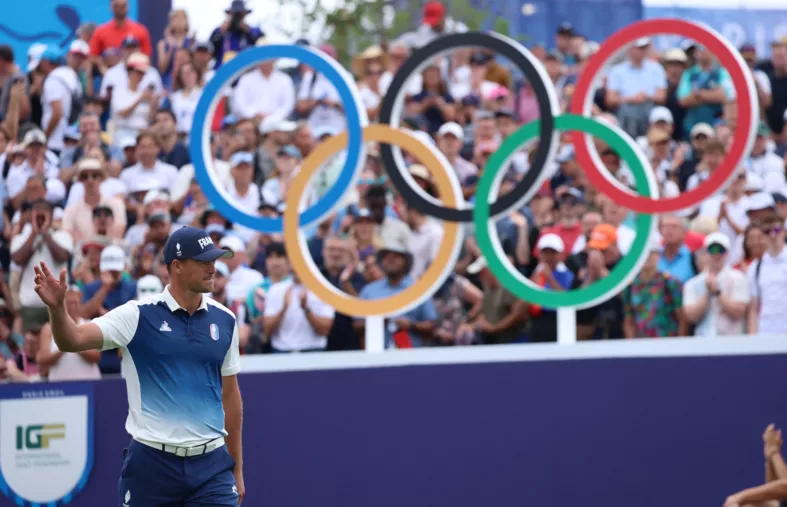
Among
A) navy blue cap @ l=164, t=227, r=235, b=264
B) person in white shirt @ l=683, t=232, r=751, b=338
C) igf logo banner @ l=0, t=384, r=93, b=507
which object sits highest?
navy blue cap @ l=164, t=227, r=235, b=264

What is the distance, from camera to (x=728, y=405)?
368 inches

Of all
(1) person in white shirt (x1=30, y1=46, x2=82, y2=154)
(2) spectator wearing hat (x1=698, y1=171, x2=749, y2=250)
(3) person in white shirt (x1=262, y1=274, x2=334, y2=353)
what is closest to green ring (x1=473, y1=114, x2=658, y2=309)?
(3) person in white shirt (x1=262, y1=274, x2=334, y2=353)

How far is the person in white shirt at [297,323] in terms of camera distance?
1010 centimetres

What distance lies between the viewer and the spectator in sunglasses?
968cm

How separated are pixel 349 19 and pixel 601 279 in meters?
15.4

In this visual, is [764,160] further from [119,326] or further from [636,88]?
[119,326]

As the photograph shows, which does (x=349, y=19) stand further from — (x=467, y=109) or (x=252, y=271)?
(x=252, y=271)

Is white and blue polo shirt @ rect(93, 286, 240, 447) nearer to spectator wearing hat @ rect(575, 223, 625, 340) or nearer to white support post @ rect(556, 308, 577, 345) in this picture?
white support post @ rect(556, 308, 577, 345)

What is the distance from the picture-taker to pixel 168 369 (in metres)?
6.28

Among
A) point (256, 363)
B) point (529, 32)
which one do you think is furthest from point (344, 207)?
point (529, 32)

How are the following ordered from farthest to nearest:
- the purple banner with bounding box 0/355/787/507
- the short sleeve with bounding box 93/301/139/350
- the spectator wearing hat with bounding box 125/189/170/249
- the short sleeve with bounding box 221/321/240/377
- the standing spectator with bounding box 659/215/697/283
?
the spectator wearing hat with bounding box 125/189/170/249, the standing spectator with bounding box 659/215/697/283, the purple banner with bounding box 0/355/787/507, the short sleeve with bounding box 221/321/240/377, the short sleeve with bounding box 93/301/139/350

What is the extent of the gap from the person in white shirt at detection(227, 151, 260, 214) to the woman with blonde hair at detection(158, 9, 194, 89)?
7.89 feet

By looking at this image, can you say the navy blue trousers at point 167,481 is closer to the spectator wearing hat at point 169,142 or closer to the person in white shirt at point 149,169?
the person in white shirt at point 149,169

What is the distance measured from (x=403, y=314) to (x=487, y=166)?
1364mm
